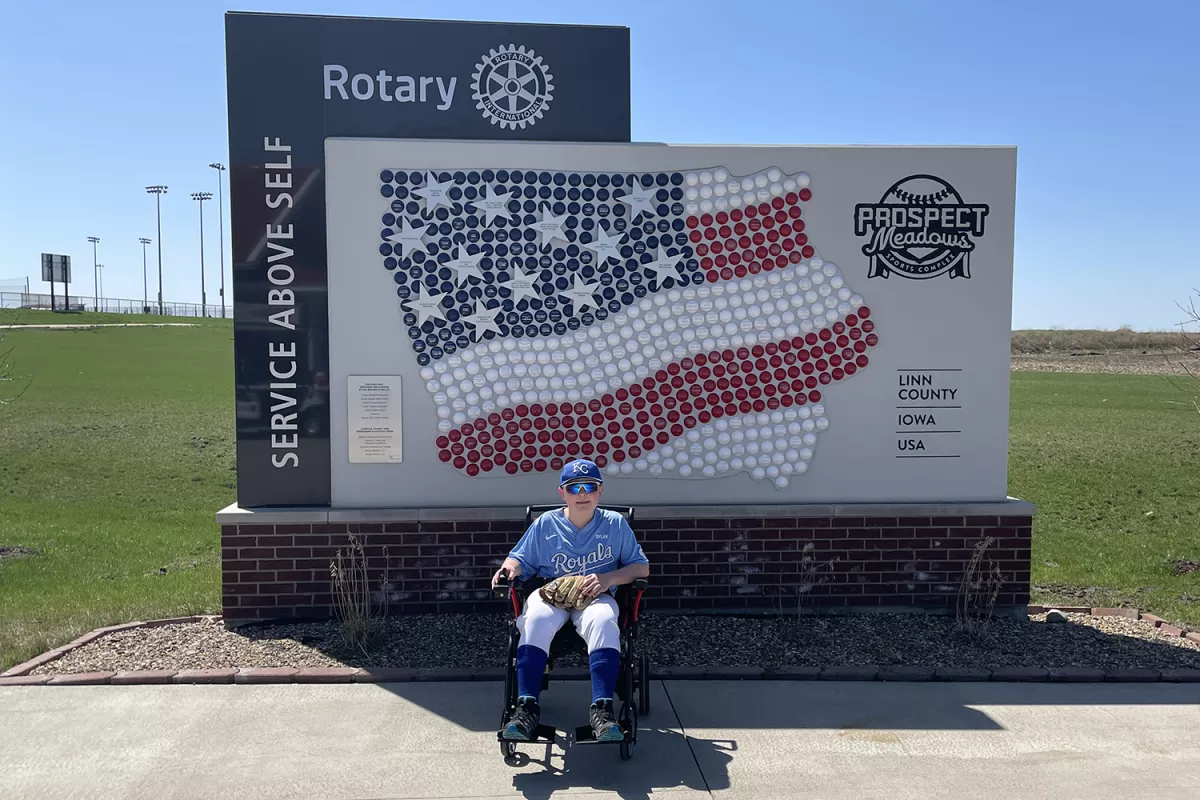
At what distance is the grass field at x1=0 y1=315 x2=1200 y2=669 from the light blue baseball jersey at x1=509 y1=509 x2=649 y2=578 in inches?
127

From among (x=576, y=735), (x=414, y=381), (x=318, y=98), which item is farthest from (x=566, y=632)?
(x=318, y=98)

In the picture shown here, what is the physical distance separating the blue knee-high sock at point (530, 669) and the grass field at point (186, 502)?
3404 mm

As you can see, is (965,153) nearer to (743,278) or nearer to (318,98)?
(743,278)

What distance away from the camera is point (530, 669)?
470 centimetres

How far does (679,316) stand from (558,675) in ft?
8.79

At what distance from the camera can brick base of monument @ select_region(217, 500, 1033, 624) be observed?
A: 681 centimetres

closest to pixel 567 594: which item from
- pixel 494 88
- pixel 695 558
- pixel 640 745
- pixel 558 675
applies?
pixel 640 745

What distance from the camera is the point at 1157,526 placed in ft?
39.0

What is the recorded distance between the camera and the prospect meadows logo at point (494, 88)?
7.02m

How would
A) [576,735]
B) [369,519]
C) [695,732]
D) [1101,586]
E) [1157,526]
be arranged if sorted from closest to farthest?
1. [576,735]
2. [695,732]
3. [369,519]
4. [1101,586]
5. [1157,526]

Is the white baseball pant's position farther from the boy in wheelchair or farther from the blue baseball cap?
the blue baseball cap

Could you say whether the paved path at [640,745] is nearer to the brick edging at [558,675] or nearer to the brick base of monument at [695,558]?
the brick edging at [558,675]

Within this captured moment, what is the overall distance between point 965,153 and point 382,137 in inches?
165

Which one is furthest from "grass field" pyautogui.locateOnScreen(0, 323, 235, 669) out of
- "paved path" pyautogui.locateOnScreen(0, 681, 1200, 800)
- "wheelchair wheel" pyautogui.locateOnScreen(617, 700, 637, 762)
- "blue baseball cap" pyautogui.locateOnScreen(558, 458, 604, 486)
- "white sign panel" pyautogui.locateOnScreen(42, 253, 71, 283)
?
"white sign panel" pyautogui.locateOnScreen(42, 253, 71, 283)
